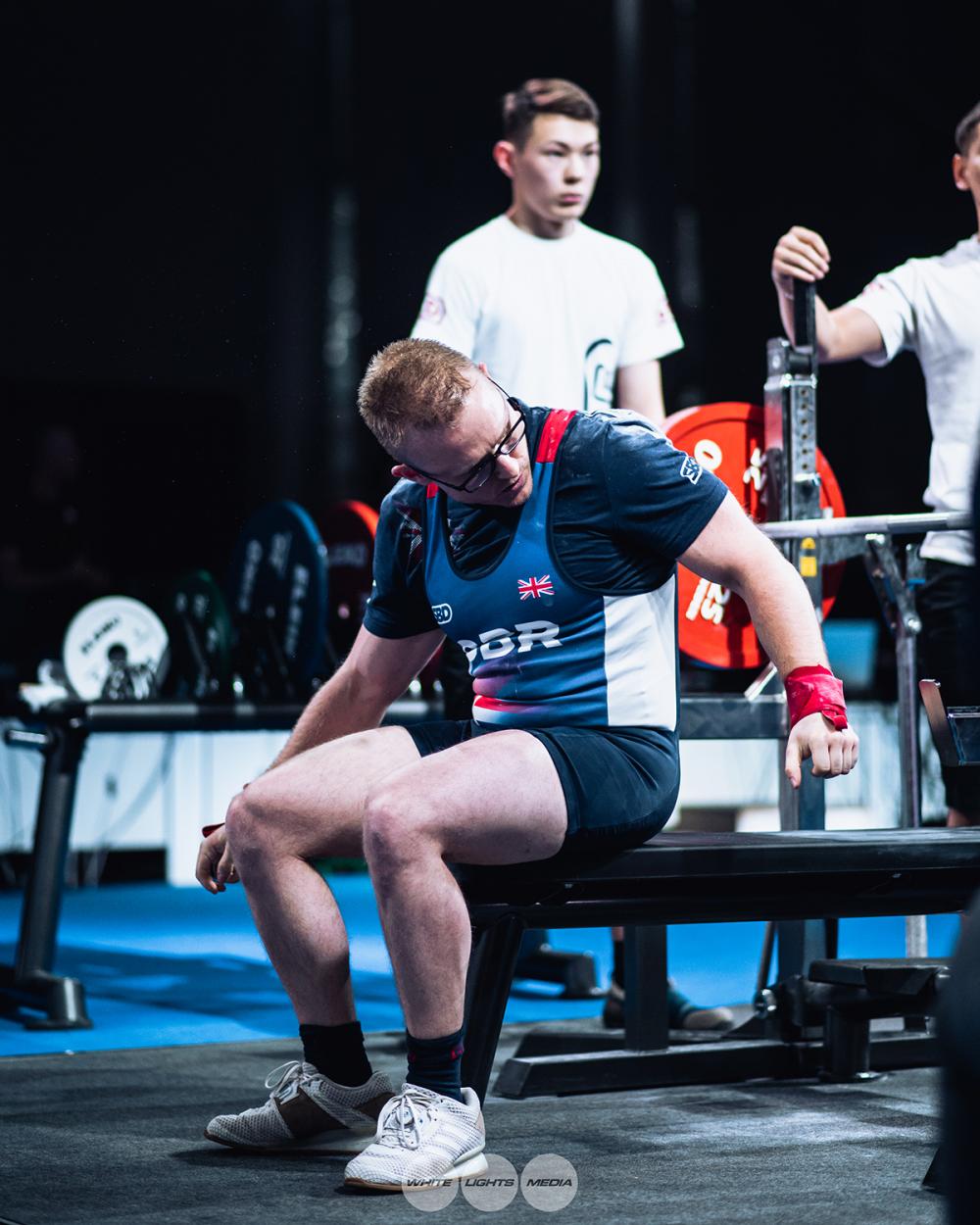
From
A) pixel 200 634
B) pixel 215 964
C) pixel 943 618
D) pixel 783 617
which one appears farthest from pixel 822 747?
pixel 215 964

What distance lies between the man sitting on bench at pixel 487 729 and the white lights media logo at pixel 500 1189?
1.1 inches

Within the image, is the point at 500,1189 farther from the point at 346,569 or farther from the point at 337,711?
the point at 346,569

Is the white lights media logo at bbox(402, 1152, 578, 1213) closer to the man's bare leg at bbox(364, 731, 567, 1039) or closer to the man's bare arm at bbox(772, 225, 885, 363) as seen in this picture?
the man's bare leg at bbox(364, 731, 567, 1039)

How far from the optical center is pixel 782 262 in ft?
10.5

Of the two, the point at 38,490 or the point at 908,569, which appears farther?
the point at 38,490

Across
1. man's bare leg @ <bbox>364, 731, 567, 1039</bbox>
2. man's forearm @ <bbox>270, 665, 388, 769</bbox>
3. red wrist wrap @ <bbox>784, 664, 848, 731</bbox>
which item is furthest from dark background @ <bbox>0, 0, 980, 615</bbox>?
red wrist wrap @ <bbox>784, 664, 848, 731</bbox>

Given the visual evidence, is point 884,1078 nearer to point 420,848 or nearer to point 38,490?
point 420,848

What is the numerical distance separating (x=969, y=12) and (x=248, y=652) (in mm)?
4786

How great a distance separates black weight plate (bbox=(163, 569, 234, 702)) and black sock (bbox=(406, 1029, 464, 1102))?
239 cm

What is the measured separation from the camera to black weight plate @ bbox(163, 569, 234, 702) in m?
4.58

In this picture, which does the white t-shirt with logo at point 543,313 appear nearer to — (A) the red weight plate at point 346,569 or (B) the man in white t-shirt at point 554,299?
(B) the man in white t-shirt at point 554,299

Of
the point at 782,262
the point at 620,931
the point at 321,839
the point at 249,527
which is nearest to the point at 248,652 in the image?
the point at 249,527

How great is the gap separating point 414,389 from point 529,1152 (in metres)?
1.06

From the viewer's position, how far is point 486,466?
233 cm
